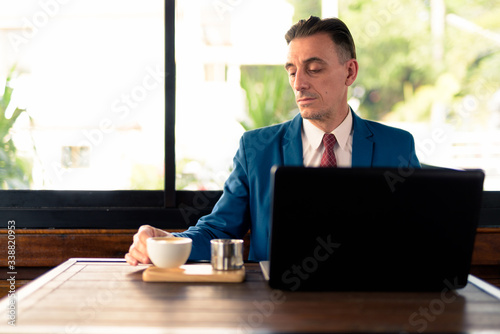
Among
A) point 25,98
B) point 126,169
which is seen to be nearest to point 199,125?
point 126,169

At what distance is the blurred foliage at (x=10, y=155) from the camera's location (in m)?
2.76

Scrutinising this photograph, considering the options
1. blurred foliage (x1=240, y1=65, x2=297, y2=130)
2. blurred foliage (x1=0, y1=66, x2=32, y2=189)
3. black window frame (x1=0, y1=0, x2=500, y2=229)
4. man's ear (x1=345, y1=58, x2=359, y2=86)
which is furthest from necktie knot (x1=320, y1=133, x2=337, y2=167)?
blurred foliage (x1=0, y1=66, x2=32, y2=189)

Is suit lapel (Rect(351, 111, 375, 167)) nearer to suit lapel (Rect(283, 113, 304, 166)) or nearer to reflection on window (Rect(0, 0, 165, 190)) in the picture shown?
suit lapel (Rect(283, 113, 304, 166))

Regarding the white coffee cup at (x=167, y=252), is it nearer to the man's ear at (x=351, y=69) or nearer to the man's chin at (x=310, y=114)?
the man's chin at (x=310, y=114)

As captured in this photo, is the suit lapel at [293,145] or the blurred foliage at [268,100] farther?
the blurred foliage at [268,100]

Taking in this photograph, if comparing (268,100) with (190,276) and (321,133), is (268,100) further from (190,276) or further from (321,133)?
(190,276)

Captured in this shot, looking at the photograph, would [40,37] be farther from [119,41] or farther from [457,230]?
[457,230]

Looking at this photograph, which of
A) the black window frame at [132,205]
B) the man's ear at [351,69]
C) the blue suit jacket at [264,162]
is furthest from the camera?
the black window frame at [132,205]

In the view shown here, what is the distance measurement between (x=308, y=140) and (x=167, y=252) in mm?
975

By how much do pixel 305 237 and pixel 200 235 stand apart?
2.48ft

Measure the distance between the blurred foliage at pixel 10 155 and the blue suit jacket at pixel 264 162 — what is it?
129 centimetres

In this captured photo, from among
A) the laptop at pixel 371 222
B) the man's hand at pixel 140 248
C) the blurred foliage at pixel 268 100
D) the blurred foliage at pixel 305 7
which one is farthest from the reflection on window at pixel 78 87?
the laptop at pixel 371 222

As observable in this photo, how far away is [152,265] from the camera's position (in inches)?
61.4

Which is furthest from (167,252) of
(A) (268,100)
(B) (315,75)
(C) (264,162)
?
(A) (268,100)
